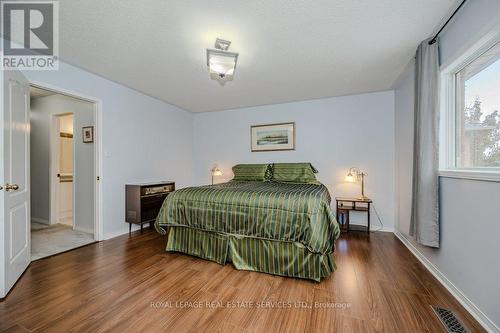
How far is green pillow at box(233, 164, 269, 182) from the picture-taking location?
3871 mm

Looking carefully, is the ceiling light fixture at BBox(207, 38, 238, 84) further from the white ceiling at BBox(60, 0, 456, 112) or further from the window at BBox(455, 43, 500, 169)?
the window at BBox(455, 43, 500, 169)

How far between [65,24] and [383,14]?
9.38 ft

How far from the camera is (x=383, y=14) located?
179cm

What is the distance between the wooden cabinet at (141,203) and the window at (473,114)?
150 inches

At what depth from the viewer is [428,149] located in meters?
2.03

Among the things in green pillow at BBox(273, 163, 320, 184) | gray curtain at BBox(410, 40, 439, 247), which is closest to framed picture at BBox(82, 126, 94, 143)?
green pillow at BBox(273, 163, 320, 184)

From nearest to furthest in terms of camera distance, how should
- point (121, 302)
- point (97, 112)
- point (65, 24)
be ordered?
1. point (121, 302)
2. point (65, 24)
3. point (97, 112)

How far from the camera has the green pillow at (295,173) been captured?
3.58 meters

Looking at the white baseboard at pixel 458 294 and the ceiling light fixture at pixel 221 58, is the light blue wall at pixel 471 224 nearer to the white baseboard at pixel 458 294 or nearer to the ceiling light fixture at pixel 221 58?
the white baseboard at pixel 458 294

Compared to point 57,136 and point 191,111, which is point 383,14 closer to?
point 191,111

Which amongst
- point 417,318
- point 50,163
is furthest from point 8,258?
point 417,318

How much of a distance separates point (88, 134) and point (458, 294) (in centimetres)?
489

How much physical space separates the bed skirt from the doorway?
1.72 m

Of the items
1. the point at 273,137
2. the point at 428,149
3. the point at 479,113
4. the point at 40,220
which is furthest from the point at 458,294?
the point at 40,220
